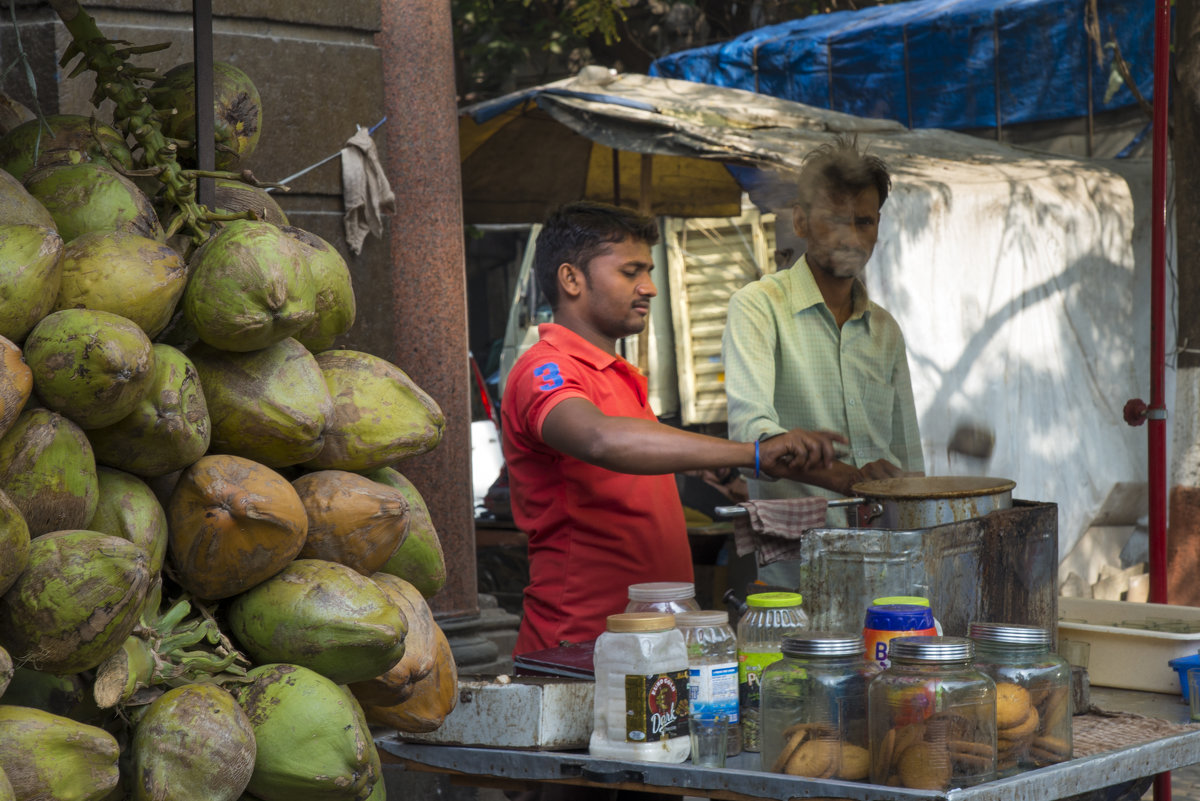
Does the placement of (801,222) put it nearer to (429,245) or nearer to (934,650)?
(429,245)

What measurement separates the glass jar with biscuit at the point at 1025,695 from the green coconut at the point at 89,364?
1331mm

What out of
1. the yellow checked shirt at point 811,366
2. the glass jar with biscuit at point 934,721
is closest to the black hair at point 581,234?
the yellow checked shirt at point 811,366

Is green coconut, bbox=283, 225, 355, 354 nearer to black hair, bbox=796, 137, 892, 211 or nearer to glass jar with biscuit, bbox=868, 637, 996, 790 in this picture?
glass jar with biscuit, bbox=868, 637, 996, 790

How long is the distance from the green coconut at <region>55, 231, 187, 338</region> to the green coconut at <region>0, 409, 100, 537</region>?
0.15 metres

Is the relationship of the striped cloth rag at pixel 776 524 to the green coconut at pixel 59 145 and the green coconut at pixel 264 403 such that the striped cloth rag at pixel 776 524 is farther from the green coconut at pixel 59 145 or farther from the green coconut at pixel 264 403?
the green coconut at pixel 59 145

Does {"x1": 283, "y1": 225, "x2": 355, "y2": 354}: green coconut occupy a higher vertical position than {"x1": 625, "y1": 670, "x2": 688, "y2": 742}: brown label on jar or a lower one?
higher

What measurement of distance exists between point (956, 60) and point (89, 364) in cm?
801

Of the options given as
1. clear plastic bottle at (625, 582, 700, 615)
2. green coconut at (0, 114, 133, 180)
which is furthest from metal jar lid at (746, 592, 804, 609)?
green coconut at (0, 114, 133, 180)

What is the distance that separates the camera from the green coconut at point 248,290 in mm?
1472

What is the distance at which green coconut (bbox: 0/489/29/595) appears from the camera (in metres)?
1.25

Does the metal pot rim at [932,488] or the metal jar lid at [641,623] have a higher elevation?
the metal pot rim at [932,488]

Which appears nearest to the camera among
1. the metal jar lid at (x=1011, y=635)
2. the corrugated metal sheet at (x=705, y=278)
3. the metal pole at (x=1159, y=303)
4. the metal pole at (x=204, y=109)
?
the metal pole at (x=204, y=109)

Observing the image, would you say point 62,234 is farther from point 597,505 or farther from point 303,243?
point 597,505

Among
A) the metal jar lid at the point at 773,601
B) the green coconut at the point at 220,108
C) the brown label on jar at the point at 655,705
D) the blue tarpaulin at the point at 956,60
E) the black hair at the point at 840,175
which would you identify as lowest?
the brown label on jar at the point at 655,705
